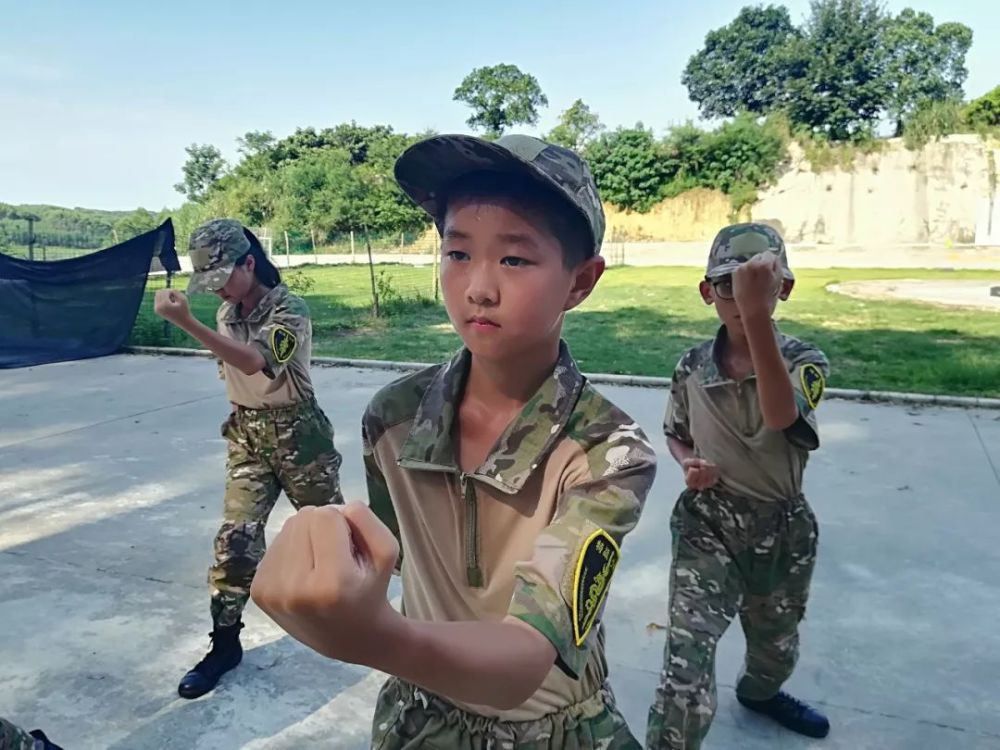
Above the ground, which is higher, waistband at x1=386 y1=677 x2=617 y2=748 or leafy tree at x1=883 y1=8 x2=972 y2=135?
leafy tree at x1=883 y1=8 x2=972 y2=135

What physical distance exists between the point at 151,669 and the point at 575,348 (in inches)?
307

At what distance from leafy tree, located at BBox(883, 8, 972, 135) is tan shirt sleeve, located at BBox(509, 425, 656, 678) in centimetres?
4069

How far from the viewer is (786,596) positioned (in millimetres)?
2387

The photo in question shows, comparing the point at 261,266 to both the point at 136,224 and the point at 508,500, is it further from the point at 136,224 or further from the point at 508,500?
the point at 136,224

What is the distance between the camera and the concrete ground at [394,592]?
2703 mm

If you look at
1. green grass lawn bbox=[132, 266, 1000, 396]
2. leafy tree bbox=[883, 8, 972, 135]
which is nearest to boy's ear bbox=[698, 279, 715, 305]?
green grass lawn bbox=[132, 266, 1000, 396]

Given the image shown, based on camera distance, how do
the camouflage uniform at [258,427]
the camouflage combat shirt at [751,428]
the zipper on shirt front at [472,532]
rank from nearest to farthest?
the zipper on shirt front at [472,532] → the camouflage combat shirt at [751,428] → the camouflage uniform at [258,427]

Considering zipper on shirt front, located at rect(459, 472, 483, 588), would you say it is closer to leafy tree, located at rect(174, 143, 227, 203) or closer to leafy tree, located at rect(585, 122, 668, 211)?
leafy tree, located at rect(585, 122, 668, 211)

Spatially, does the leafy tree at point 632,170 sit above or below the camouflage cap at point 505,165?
above

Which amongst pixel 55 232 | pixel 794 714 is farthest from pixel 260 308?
pixel 55 232

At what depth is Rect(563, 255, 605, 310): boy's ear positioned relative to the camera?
1.26 m

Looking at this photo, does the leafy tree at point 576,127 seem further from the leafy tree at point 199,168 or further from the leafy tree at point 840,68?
the leafy tree at point 199,168

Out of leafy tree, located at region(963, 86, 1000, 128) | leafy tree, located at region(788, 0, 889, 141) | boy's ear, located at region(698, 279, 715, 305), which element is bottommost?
boy's ear, located at region(698, 279, 715, 305)

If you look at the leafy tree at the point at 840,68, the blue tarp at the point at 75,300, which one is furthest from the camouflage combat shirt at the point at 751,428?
the leafy tree at the point at 840,68
